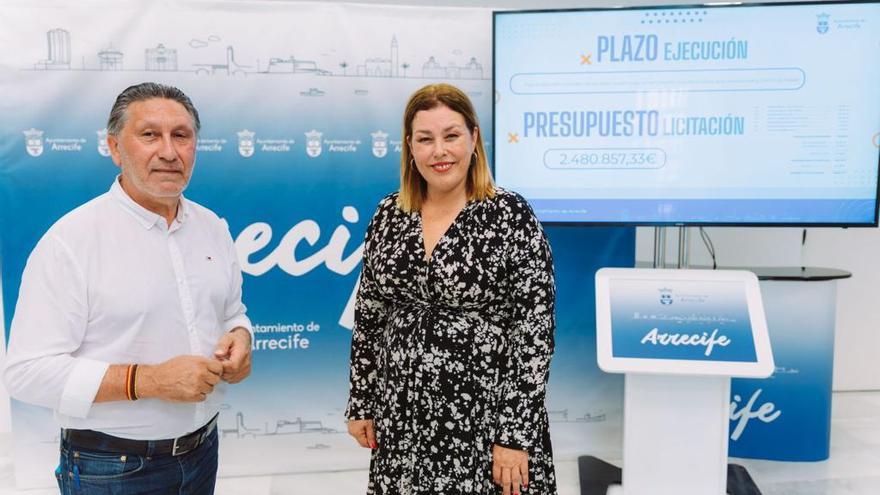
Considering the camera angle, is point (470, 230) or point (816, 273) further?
point (816, 273)

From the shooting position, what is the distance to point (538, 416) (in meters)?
1.66

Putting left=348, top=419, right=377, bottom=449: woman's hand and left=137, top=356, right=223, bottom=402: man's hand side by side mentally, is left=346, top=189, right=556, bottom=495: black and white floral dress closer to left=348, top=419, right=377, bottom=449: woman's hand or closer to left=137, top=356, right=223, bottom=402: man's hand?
left=348, top=419, right=377, bottom=449: woman's hand

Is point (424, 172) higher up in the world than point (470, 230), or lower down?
higher up

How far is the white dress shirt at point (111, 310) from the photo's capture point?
1.29 m

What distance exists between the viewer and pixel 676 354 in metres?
2.17

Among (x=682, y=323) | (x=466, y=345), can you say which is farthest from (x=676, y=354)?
(x=466, y=345)

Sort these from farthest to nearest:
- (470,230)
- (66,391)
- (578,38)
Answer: (578,38) < (470,230) < (66,391)

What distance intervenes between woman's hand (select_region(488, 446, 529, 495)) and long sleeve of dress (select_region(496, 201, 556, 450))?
0.07ft

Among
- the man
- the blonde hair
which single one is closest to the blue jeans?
the man

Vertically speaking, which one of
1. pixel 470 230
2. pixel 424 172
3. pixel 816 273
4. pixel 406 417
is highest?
pixel 424 172

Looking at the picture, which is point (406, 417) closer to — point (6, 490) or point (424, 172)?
point (424, 172)

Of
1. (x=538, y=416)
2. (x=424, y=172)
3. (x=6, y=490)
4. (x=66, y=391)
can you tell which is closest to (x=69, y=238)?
(x=66, y=391)

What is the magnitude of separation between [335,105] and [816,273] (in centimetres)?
229

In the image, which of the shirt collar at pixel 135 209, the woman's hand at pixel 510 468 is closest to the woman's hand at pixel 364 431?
the woman's hand at pixel 510 468
